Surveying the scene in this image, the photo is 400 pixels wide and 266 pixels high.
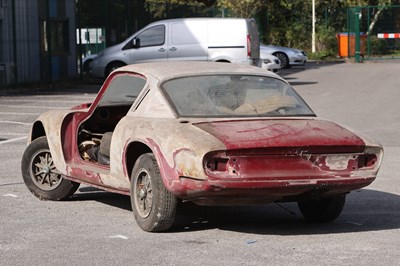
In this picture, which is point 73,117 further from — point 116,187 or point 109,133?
point 116,187

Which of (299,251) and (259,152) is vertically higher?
(259,152)

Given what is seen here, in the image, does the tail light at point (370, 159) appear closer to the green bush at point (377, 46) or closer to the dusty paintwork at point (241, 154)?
the dusty paintwork at point (241, 154)

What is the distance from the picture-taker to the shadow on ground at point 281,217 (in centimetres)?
853

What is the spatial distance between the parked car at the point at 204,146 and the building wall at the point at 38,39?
19.9 metres

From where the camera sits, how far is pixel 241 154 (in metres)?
7.84

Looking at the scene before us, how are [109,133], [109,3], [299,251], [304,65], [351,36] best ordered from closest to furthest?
[299,251], [109,133], [109,3], [304,65], [351,36]

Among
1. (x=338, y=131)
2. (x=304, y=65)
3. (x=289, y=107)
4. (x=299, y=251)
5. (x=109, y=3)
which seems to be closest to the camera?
(x=299, y=251)

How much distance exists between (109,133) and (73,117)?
0.44 m

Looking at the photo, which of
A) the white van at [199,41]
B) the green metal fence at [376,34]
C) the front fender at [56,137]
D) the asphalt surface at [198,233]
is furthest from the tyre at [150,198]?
the green metal fence at [376,34]

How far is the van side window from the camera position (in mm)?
29203

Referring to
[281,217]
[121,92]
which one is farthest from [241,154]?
[121,92]

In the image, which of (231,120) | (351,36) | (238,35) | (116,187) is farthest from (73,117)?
(351,36)

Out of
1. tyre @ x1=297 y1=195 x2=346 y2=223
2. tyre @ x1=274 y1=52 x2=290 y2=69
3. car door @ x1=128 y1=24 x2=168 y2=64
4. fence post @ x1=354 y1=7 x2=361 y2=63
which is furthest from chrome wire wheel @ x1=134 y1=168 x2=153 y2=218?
fence post @ x1=354 y1=7 x2=361 y2=63

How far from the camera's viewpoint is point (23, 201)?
9969 millimetres
